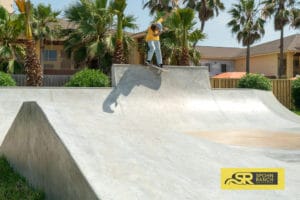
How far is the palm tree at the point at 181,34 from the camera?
1866cm

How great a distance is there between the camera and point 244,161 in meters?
4.64

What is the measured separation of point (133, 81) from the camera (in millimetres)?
11031

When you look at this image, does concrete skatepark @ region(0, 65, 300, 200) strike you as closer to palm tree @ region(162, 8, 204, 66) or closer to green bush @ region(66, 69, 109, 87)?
green bush @ region(66, 69, 109, 87)

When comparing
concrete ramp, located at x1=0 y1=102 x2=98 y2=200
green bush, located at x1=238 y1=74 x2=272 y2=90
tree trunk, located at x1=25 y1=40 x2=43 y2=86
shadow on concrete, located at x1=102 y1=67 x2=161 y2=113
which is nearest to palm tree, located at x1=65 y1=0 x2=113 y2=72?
tree trunk, located at x1=25 y1=40 x2=43 y2=86

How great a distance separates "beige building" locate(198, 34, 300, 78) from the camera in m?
38.4

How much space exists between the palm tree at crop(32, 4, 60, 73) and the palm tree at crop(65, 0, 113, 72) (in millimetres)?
1821

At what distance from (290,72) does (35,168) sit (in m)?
37.6

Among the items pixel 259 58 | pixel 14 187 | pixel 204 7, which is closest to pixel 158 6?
pixel 204 7

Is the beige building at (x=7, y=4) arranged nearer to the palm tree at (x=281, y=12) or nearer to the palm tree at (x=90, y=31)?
the palm tree at (x=90, y=31)

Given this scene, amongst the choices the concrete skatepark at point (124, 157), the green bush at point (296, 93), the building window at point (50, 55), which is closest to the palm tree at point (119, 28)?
the concrete skatepark at point (124, 157)

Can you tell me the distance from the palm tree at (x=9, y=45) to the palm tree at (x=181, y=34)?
8.51 meters

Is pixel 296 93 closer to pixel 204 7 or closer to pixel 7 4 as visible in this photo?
pixel 204 7

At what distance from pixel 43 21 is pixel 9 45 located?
12.1ft

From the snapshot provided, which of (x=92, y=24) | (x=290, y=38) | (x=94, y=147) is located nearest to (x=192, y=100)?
(x=94, y=147)
